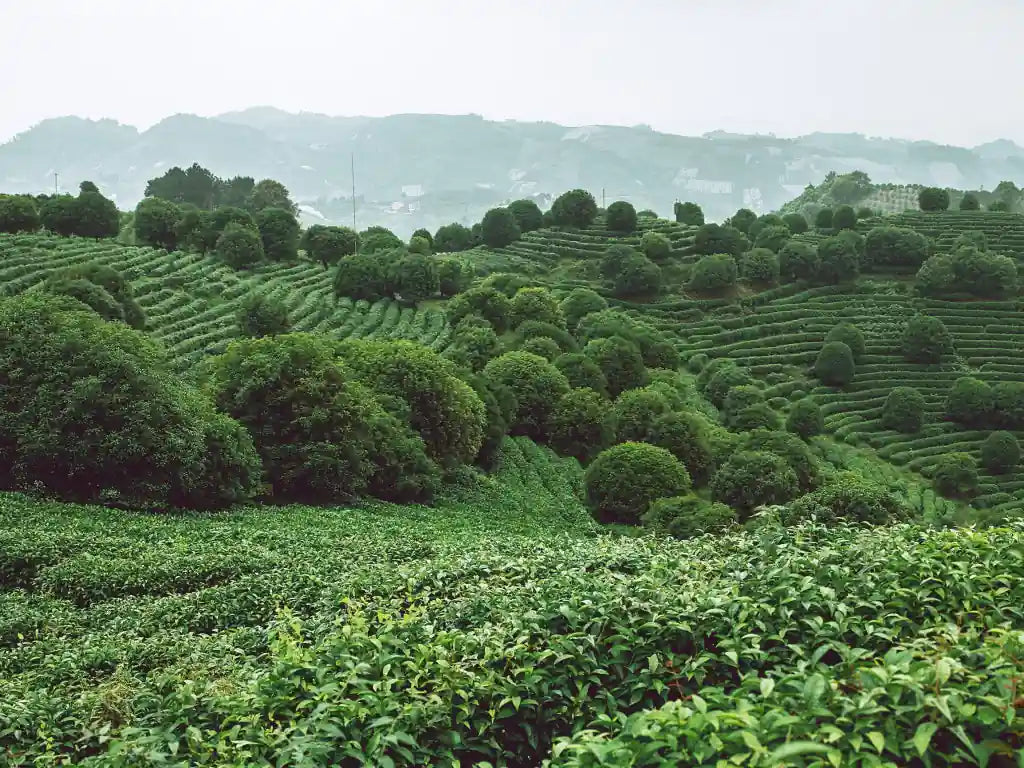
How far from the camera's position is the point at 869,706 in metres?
4.31

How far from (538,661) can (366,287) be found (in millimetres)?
41545

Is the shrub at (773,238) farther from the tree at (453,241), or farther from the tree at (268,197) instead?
Answer: the tree at (268,197)

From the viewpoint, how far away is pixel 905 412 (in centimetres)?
4362

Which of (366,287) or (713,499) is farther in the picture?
(366,287)

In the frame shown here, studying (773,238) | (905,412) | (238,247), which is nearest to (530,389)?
(238,247)

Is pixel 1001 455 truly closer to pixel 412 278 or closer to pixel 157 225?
pixel 412 278

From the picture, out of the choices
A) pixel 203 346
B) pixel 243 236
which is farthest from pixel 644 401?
pixel 243 236

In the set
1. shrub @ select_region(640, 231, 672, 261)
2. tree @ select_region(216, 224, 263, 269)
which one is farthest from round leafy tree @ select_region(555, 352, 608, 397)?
shrub @ select_region(640, 231, 672, 261)

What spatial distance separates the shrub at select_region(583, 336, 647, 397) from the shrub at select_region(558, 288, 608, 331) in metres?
9.71

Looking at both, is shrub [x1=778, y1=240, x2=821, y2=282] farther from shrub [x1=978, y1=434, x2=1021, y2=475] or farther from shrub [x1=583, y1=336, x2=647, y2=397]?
shrub [x1=583, y1=336, x2=647, y2=397]

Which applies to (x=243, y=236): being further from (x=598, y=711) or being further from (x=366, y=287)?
(x=598, y=711)

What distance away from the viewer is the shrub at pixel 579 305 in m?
49.9

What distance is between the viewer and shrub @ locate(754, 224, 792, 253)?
63.5 metres

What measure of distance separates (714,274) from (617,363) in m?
19.3
